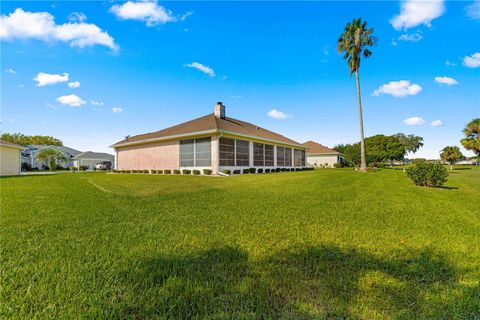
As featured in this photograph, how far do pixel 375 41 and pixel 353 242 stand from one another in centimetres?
2589

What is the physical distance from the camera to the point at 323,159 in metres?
46.1

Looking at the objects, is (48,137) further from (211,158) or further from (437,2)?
(437,2)

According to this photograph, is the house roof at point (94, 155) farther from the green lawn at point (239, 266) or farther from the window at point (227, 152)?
the green lawn at point (239, 266)

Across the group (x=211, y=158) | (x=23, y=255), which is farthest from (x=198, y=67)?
(x=23, y=255)

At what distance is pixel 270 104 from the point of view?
2748 centimetres

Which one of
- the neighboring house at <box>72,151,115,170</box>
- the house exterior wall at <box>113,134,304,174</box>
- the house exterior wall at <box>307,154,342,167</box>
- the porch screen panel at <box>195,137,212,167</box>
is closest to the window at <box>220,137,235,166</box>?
the house exterior wall at <box>113,134,304,174</box>

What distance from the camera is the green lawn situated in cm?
204

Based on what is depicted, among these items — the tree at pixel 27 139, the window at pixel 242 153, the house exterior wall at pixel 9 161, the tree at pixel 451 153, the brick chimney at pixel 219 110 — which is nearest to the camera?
the house exterior wall at pixel 9 161

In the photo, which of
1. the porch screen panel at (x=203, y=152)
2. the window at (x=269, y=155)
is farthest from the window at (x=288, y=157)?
the porch screen panel at (x=203, y=152)

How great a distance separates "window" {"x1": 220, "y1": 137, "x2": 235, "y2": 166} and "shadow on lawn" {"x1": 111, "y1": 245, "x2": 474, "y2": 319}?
17.9m

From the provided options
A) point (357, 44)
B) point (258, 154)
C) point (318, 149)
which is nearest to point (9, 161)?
point (258, 154)

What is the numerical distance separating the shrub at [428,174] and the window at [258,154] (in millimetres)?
15120

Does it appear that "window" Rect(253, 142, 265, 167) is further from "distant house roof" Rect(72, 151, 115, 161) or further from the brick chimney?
"distant house roof" Rect(72, 151, 115, 161)

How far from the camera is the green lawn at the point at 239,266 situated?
2.04 metres
